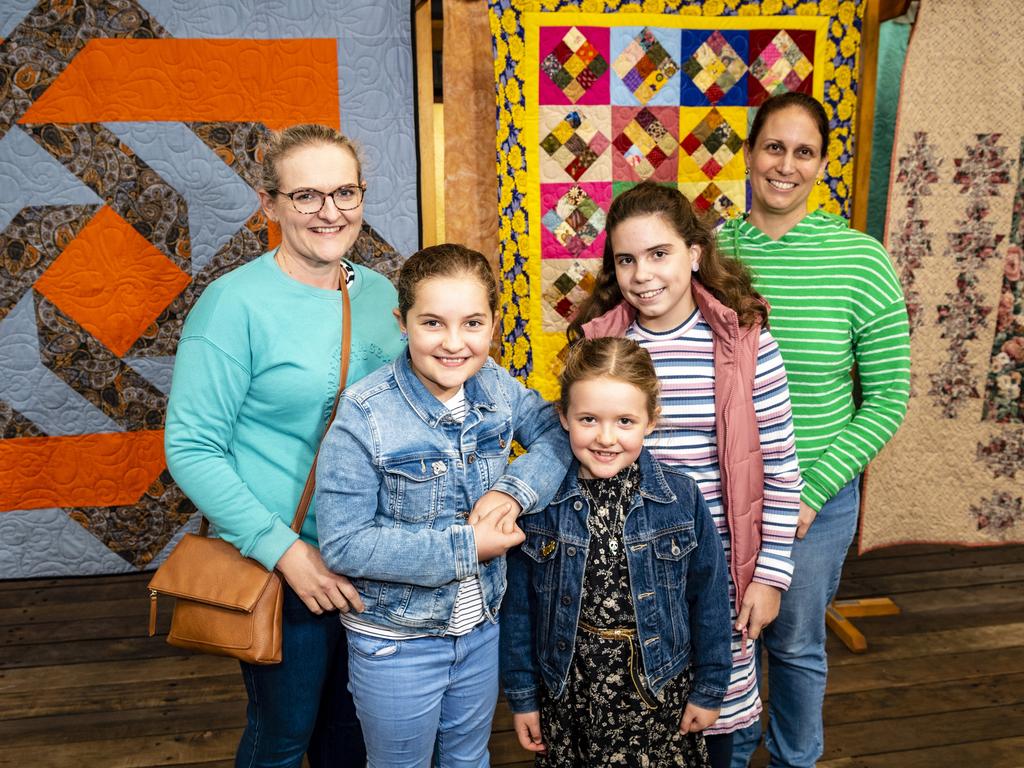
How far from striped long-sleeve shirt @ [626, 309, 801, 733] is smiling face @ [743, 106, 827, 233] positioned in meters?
0.32

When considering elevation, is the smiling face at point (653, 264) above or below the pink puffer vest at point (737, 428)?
above

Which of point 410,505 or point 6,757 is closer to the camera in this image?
point 410,505

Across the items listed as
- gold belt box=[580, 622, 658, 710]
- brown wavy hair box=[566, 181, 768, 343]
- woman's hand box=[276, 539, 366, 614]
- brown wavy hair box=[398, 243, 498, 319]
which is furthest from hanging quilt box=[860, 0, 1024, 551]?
woman's hand box=[276, 539, 366, 614]

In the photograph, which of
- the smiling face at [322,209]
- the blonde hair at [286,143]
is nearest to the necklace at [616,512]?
the smiling face at [322,209]

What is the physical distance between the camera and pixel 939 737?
195 cm

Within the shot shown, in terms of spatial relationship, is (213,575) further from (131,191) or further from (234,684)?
(131,191)

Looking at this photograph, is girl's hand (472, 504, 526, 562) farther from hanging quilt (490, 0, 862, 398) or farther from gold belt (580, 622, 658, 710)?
hanging quilt (490, 0, 862, 398)

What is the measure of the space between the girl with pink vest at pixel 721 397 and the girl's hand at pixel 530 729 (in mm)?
312

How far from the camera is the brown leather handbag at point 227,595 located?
1.19 metres

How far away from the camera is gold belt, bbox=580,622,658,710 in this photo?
122 centimetres

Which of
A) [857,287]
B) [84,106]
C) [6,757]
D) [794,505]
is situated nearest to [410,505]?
[794,505]

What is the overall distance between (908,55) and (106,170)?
8.35 ft

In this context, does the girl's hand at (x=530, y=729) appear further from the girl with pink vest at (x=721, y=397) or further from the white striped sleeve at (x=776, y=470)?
the white striped sleeve at (x=776, y=470)

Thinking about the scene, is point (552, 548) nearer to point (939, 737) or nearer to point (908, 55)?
point (939, 737)
